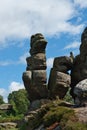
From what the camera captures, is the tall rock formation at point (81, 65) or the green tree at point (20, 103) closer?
the tall rock formation at point (81, 65)

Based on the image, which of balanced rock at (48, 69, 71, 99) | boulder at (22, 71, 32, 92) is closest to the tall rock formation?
balanced rock at (48, 69, 71, 99)

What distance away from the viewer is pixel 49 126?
15109 millimetres

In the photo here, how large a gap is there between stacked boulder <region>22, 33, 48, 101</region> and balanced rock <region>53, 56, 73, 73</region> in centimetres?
115

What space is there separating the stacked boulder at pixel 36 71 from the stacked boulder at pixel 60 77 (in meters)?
0.58

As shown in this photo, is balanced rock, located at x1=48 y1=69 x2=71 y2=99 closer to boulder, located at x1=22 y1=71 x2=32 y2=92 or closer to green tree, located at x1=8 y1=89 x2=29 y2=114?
boulder, located at x1=22 y1=71 x2=32 y2=92

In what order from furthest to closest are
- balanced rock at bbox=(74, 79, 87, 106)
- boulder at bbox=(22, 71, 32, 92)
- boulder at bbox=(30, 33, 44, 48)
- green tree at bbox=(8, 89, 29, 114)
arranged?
green tree at bbox=(8, 89, 29, 114), boulder at bbox=(30, 33, 44, 48), boulder at bbox=(22, 71, 32, 92), balanced rock at bbox=(74, 79, 87, 106)

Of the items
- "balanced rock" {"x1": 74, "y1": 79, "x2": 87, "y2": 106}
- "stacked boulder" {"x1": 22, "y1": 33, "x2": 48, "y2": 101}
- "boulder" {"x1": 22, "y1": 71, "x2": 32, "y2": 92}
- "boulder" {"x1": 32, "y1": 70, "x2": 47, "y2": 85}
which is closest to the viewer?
"balanced rock" {"x1": 74, "y1": 79, "x2": 87, "y2": 106}

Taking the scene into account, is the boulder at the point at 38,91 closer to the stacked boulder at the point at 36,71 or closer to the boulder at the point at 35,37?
the stacked boulder at the point at 36,71

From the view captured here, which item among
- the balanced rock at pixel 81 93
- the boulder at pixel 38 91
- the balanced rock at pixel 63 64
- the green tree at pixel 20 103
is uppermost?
the green tree at pixel 20 103

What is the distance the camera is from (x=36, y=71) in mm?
27484

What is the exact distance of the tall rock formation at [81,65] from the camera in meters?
25.6

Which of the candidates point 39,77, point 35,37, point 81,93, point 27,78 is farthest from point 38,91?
point 81,93

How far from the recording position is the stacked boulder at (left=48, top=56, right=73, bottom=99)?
25594 millimetres

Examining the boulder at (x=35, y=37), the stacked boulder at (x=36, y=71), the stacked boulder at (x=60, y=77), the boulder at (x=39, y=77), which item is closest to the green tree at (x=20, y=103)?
the boulder at (x=35, y=37)
